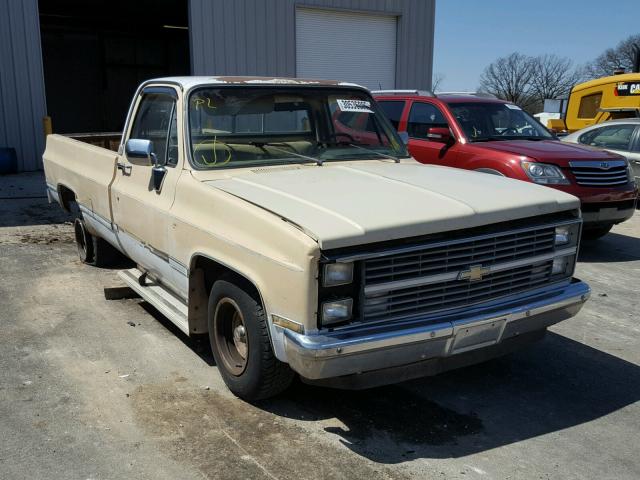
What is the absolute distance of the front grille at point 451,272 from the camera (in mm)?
3199

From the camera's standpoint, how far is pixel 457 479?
10.0 feet

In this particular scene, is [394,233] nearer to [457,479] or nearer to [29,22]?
[457,479]

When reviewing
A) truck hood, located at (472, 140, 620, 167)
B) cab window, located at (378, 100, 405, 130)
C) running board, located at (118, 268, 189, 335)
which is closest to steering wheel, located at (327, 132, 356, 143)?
running board, located at (118, 268, 189, 335)

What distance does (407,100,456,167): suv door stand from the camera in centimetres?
834

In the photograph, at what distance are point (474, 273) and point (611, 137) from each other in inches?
328

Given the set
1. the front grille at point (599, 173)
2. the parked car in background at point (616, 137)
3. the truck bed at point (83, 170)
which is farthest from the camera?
the parked car in background at point (616, 137)

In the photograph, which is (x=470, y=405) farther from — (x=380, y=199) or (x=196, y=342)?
(x=196, y=342)

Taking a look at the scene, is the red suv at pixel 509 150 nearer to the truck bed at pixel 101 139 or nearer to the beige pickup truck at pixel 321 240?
the beige pickup truck at pixel 321 240

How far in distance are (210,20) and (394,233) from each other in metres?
13.3

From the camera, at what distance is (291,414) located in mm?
3713

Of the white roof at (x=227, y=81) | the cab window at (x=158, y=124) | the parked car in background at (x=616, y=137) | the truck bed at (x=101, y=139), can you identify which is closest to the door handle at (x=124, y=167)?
the cab window at (x=158, y=124)

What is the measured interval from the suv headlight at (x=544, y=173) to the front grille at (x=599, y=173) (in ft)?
0.67

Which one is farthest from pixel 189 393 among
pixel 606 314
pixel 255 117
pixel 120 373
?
pixel 606 314

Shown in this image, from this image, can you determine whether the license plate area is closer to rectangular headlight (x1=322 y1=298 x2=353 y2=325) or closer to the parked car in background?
rectangular headlight (x1=322 y1=298 x2=353 y2=325)
